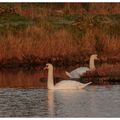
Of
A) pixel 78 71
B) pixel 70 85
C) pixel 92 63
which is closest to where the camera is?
pixel 70 85

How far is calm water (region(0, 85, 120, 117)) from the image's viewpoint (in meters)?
14.7

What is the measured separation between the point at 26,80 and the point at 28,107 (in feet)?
11.0

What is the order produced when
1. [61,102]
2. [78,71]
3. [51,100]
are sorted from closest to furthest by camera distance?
[61,102] < [51,100] < [78,71]

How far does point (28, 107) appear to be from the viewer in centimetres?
1535

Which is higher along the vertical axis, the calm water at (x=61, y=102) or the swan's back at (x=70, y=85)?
the swan's back at (x=70, y=85)

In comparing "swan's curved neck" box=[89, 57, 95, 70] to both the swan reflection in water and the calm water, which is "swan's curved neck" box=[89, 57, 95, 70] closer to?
the calm water

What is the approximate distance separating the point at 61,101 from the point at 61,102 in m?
0.12

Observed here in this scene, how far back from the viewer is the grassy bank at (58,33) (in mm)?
21031

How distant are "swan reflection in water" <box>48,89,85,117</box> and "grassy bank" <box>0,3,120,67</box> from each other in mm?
3490

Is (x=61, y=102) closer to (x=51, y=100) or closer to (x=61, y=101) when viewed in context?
(x=61, y=101)

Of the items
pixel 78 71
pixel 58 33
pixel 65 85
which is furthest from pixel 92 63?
pixel 58 33

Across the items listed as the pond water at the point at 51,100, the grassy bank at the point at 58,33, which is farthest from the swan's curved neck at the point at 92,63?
the grassy bank at the point at 58,33

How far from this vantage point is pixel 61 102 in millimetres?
15875

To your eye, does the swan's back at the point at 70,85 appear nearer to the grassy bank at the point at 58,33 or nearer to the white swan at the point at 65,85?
the white swan at the point at 65,85
